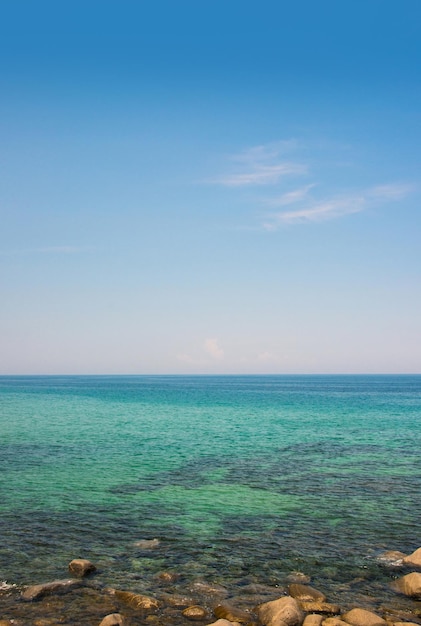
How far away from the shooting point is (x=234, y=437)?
5300 centimetres

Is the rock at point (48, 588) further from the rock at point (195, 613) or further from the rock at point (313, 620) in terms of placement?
the rock at point (313, 620)

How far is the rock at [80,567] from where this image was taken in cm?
1625

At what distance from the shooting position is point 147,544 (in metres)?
19.3

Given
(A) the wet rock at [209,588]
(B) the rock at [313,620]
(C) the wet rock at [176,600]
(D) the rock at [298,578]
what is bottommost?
(D) the rock at [298,578]

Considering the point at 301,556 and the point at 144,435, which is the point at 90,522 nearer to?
the point at 301,556

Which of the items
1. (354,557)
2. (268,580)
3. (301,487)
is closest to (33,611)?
(268,580)

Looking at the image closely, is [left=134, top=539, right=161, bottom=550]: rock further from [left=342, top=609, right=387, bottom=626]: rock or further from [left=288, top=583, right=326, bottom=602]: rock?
[left=342, top=609, right=387, bottom=626]: rock

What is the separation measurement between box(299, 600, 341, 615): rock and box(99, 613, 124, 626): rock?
201 inches

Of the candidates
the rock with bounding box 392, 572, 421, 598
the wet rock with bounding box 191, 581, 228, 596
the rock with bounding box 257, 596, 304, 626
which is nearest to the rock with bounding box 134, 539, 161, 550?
the wet rock with bounding box 191, 581, 228, 596

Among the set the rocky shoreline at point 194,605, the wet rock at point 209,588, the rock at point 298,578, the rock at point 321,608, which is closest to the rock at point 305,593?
the rocky shoreline at point 194,605

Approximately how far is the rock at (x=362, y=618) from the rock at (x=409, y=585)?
2456 millimetres

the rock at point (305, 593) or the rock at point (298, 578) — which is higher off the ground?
the rock at point (305, 593)

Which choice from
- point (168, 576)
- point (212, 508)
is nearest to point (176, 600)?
point (168, 576)

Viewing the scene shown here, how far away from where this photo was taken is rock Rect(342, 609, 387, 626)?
12805mm
